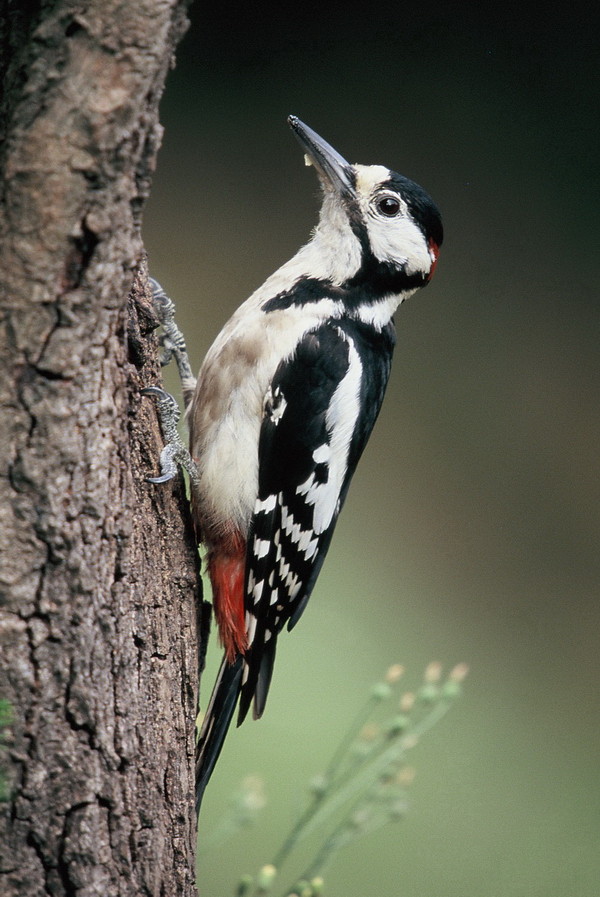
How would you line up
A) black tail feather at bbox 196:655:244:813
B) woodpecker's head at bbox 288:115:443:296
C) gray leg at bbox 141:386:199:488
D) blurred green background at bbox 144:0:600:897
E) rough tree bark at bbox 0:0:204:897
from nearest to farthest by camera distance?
rough tree bark at bbox 0:0:204:897 < gray leg at bbox 141:386:199:488 < black tail feather at bbox 196:655:244:813 < woodpecker's head at bbox 288:115:443:296 < blurred green background at bbox 144:0:600:897

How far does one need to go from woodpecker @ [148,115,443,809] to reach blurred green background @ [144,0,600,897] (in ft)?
4.41

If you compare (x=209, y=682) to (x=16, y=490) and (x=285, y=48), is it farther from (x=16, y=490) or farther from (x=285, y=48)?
(x=285, y=48)

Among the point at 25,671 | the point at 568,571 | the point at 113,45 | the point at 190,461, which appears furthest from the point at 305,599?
the point at 568,571

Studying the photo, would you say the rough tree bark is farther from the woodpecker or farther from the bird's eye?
the bird's eye

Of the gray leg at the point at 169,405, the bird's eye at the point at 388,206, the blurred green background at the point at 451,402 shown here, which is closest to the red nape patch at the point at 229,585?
the gray leg at the point at 169,405

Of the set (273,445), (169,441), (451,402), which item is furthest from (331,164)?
(451,402)

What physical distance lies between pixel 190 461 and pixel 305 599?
0.41 meters

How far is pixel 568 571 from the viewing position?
11.6 ft

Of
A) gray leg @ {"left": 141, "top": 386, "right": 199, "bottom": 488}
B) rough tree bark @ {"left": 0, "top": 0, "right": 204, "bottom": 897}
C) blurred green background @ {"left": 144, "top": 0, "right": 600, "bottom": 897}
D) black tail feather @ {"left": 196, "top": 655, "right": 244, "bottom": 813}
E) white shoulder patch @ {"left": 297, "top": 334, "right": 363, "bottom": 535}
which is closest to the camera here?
rough tree bark @ {"left": 0, "top": 0, "right": 204, "bottom": 897}

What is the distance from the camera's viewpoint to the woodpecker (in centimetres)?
156

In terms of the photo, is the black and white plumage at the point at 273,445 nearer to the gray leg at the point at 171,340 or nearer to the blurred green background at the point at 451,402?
the gray leg at the point at 171,340

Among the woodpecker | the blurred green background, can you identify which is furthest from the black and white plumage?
the blurred green background

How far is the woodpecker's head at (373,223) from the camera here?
175 centimetres

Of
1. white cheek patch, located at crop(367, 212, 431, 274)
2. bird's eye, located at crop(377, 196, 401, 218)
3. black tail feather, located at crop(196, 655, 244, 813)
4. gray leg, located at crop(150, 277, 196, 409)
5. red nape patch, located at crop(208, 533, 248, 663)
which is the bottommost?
black tail feather, located at crop(196, 655, 244, 813)
